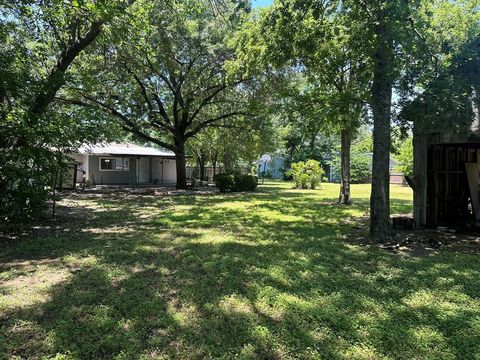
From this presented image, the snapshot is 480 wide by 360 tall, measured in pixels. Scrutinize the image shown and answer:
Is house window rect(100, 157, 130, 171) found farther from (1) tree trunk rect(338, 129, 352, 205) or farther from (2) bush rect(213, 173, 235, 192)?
(1) tree trunk rect(338, 129, 352, 205)

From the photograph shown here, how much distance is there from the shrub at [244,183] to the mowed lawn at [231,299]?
14.0 m

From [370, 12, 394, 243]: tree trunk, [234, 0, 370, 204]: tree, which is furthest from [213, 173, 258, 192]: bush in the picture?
[370, 12, 394, 243]: tree trunk

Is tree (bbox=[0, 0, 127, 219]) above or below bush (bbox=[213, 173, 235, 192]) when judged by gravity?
above

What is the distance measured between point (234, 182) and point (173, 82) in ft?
21.4

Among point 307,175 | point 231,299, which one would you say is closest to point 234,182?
point 307,175

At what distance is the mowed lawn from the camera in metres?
3.05

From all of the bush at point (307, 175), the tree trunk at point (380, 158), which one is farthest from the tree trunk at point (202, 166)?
the tree trunk at point (380, 158)

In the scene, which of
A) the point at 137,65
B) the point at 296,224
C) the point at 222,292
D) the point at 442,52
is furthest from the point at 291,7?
the point at 137,65

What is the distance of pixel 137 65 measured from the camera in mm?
17922

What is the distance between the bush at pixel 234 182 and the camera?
68.2 feet

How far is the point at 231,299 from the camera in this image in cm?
405

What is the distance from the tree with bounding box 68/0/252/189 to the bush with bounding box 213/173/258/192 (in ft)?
9.94

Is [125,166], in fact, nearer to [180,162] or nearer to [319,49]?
[180,162]

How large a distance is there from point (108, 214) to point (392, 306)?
917 cm
